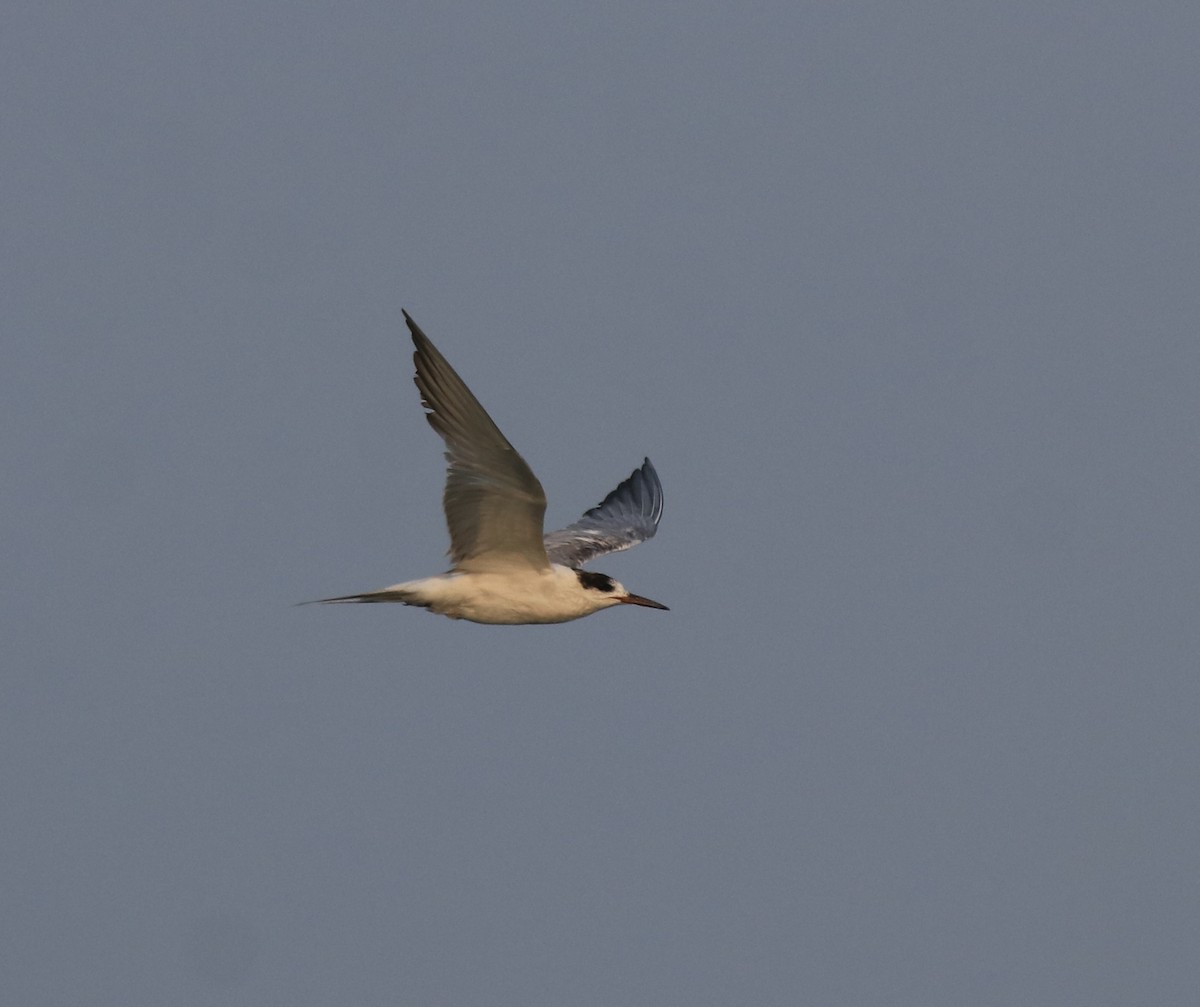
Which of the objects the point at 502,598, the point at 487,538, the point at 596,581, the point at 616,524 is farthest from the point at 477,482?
the point at 616,524

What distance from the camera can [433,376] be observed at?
13.6 metres

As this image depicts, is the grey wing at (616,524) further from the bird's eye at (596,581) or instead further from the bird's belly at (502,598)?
the bird's belly at (502,598)

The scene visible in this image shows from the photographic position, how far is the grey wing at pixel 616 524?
62.6 feet

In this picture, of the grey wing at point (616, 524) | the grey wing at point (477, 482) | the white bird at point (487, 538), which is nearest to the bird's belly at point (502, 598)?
the white bird at point (487, 538)

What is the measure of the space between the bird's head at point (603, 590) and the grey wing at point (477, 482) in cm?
58

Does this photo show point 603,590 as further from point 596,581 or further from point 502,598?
point 502,598

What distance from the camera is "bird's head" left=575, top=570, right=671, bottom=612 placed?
1578cm

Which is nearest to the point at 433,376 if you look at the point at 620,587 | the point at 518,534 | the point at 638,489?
the point at 518,534

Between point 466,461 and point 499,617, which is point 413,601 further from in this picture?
point 466,461

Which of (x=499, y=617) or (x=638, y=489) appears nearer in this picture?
(x=499, y=617)

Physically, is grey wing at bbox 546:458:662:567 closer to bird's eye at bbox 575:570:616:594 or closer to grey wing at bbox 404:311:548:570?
bird's eye at bbox 575:570:616:594

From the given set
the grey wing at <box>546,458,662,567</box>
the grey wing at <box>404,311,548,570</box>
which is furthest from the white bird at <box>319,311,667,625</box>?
the grey wing at <box>546,458,662,567</box>

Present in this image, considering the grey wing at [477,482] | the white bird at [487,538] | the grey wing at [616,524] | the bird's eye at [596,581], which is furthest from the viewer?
the grey wing at [616,524]

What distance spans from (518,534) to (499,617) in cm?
99
